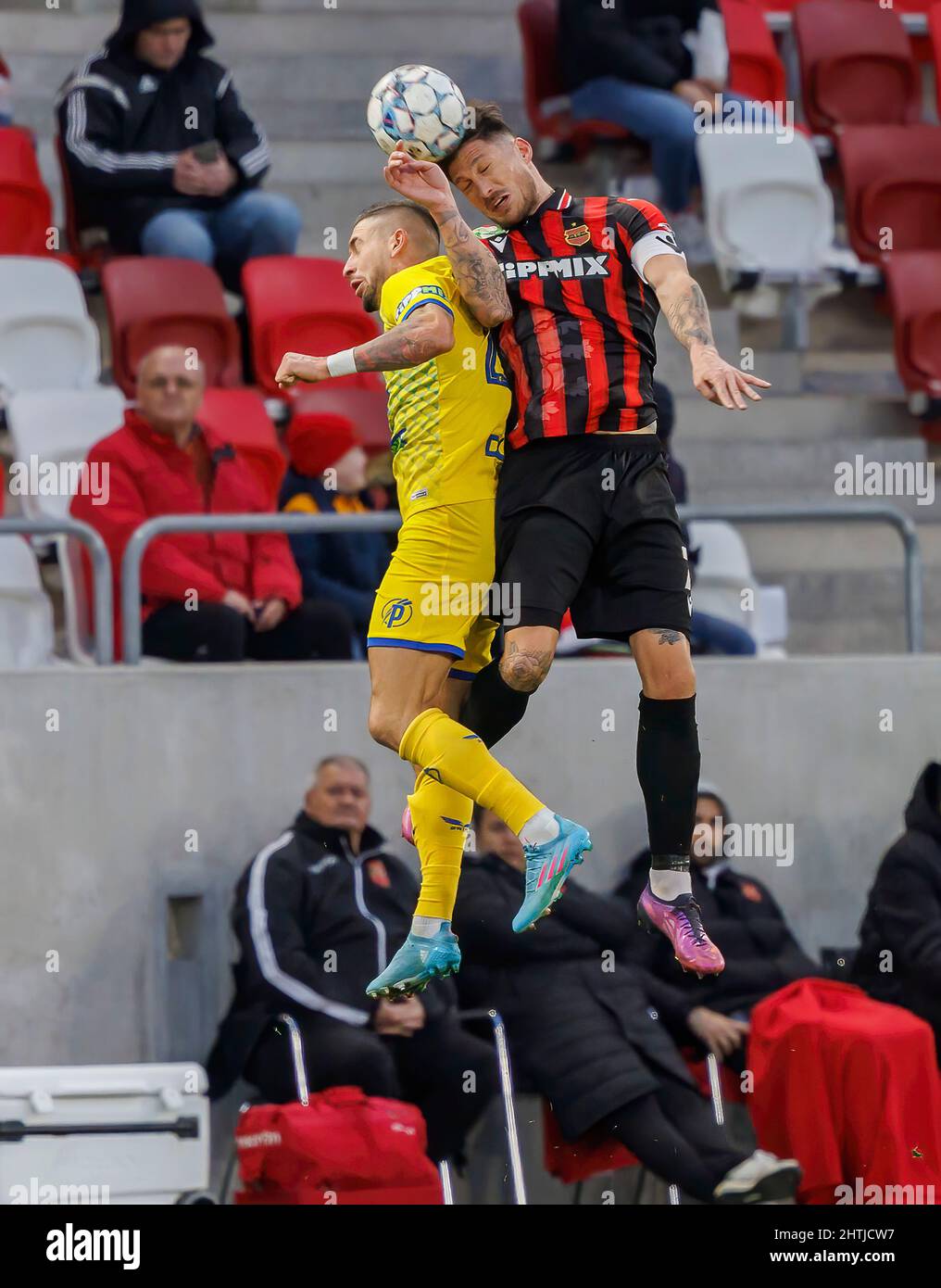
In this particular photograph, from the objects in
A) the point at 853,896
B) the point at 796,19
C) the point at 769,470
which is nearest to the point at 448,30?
the point at 796,19

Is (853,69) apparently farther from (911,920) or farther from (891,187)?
(911,920)

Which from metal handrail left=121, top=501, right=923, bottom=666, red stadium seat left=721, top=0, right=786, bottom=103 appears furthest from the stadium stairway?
metal handrail left=121, top=501, right=923, bottom=666

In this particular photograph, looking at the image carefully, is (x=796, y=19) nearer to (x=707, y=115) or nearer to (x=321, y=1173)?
(x=707, y=115)

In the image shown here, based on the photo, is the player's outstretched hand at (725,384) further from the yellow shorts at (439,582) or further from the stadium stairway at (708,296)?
the stadium stairway at (708,296)

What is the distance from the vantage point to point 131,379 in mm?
8516

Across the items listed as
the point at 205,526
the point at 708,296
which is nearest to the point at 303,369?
the point at 205,526

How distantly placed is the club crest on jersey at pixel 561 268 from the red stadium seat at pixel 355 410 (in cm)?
331

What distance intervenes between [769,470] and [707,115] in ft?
4.94

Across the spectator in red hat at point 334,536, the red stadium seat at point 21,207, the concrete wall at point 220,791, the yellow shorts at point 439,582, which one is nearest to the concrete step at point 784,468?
the concrete wall at point 220,791

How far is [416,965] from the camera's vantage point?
482cm

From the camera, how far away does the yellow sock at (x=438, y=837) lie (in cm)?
488

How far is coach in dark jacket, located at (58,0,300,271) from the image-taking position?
28.3 feet

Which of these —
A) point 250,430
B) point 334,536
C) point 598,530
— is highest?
point 250,430

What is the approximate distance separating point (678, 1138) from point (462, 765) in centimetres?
259
